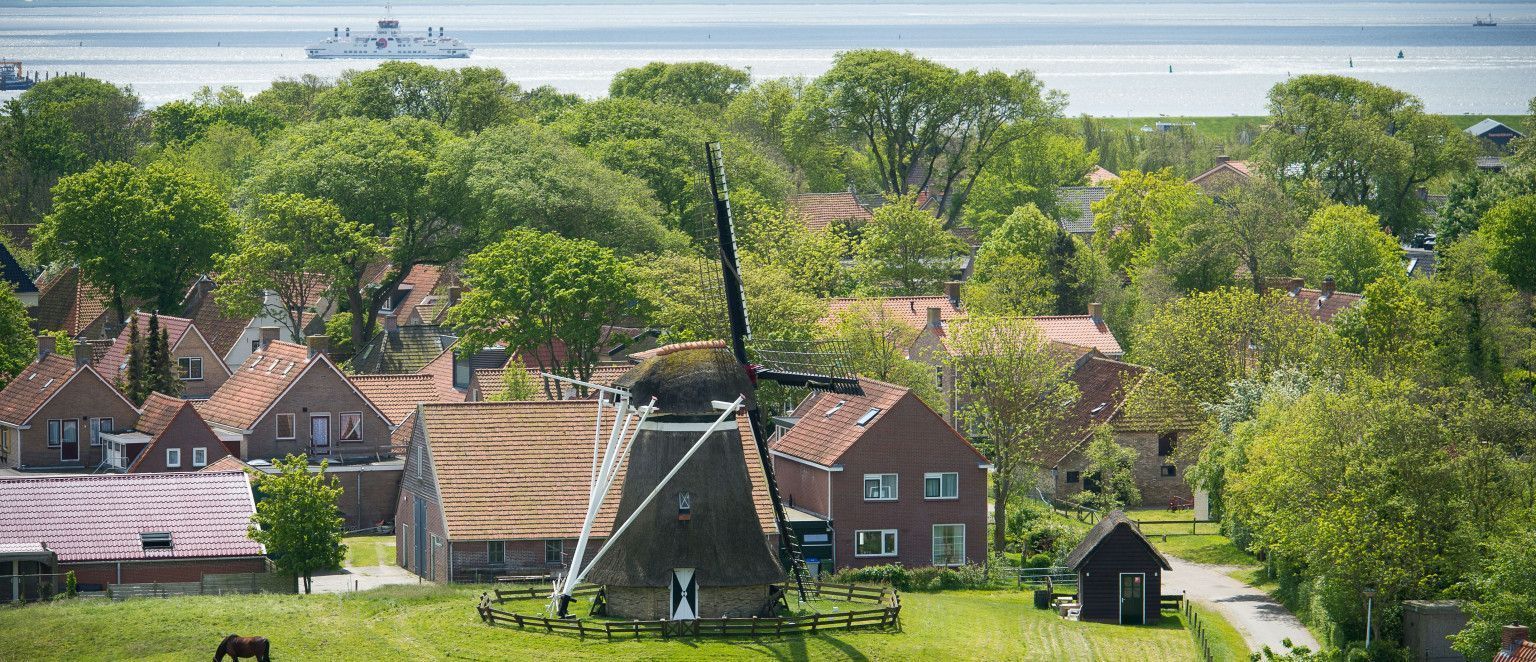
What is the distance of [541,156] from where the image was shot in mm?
108125

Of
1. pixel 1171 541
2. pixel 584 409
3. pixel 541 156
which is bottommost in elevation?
pixel 1171 541

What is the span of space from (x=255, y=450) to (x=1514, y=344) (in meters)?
48.1

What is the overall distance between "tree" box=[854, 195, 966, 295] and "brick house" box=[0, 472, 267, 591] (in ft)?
176

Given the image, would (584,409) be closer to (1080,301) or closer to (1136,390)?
(1136,390)

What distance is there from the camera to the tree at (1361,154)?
125 metres

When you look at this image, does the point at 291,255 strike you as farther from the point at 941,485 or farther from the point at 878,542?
the point at 941,485

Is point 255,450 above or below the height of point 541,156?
below

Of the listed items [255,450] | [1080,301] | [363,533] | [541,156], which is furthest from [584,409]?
[1080,301]

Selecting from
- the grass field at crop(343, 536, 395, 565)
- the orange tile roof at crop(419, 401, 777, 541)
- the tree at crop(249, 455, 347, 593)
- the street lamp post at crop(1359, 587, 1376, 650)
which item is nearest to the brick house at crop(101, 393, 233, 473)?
the grass field at crop(343, 536, 395, 565)

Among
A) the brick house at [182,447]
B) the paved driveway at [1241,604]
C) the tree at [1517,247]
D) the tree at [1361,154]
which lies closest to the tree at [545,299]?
the brick house at [182,447]

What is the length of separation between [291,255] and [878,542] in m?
42.6

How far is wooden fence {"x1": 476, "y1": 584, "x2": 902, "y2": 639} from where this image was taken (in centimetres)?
5206

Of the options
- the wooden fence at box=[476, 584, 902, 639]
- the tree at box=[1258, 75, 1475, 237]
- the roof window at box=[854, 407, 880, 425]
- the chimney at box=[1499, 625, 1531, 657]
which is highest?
the tree at box=[1258, 75, 1475, 237]

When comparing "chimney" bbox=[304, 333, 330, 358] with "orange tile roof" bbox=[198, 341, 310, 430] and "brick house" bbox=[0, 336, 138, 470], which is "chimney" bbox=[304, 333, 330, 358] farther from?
"brick house" bbox=[0, 336, 138, 470]
